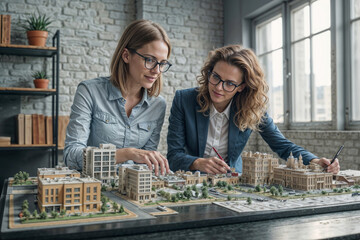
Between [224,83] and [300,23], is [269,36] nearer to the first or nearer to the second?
[300,23]

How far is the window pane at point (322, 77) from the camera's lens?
4.28 meters

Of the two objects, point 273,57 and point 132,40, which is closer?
point 132,40

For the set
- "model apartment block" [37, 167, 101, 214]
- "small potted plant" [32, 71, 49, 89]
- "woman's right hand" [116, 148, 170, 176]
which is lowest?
"model apartment block" [37, 167, 101, 214]

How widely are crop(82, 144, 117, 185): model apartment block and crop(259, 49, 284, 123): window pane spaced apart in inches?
142

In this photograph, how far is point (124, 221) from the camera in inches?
49.2

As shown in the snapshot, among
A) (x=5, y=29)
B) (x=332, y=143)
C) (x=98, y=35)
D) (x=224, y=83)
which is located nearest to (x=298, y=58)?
(x=332, y=143)

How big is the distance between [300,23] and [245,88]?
2.50 metres

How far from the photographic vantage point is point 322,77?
438 centimetres

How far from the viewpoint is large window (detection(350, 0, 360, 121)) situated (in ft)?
12.9

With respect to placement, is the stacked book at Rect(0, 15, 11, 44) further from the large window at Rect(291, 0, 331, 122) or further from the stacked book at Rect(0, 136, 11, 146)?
the large window at Rect(291, 0, 331, 122)

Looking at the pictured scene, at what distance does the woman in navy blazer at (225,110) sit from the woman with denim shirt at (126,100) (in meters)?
0.19

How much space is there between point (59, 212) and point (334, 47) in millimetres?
3646

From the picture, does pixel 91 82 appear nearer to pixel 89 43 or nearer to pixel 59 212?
pixel 59 212

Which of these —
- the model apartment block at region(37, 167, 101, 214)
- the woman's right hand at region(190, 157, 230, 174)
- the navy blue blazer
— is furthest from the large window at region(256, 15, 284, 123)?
the model apartment block at region(37, 167, 101, 214)
